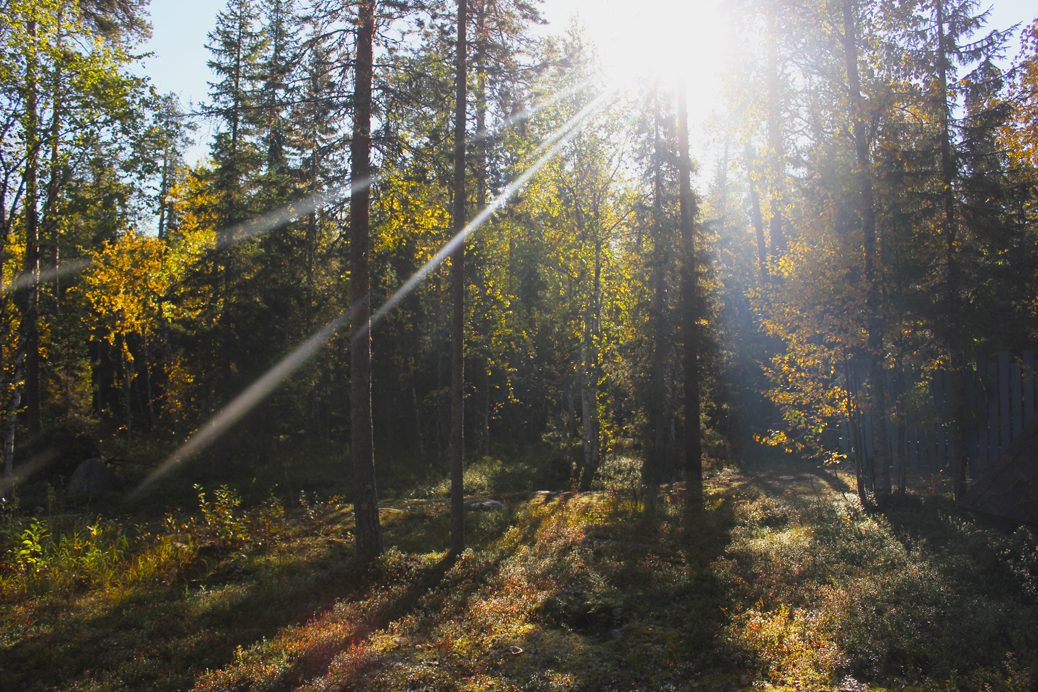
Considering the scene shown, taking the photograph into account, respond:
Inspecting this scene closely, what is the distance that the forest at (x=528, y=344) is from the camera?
6.72 m

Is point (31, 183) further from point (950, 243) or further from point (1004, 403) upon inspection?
point (1004, 403)

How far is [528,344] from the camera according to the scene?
2627 cm

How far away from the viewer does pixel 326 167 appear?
11.0 meters

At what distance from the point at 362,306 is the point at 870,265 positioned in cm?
1055

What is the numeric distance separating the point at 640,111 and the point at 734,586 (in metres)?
17.3

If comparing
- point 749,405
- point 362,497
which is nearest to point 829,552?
point 362,497

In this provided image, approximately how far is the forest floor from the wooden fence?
2.61m

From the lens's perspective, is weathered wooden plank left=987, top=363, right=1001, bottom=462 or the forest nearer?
the forest

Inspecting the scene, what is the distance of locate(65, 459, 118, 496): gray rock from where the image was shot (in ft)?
61.8

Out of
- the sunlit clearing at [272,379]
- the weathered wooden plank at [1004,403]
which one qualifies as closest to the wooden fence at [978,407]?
Answer: the weathered wooden plank at [1004,403]

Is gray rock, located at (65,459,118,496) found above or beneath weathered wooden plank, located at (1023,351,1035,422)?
beneath

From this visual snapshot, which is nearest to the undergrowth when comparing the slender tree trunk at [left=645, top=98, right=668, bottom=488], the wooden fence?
the wooden fence

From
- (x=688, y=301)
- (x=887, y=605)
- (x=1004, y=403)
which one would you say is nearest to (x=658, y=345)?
(x=688, y=301)

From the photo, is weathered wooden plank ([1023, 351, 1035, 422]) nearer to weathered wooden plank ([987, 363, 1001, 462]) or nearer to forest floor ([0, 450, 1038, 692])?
weathered wooden plank ([987, 363, 1001, 462])
